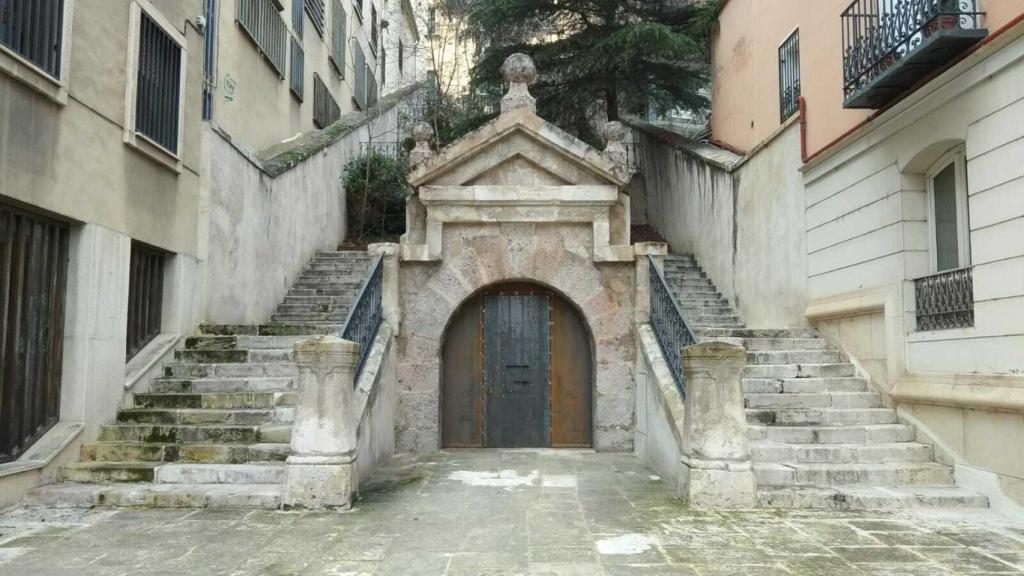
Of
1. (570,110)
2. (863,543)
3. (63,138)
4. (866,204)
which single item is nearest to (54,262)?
(63,138)

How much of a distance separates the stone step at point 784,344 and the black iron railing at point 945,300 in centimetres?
175

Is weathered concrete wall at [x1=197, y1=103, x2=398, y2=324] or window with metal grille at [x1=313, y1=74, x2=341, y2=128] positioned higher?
window with metal grille at [x1=313, y1=74, x2=341, y2=128]

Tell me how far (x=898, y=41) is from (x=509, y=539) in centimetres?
588

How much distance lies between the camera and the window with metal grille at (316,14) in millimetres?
16719

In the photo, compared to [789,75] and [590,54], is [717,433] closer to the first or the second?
[789,75]

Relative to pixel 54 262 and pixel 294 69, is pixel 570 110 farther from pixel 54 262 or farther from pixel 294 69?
pixel 54 262

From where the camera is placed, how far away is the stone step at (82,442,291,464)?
7.06 metres

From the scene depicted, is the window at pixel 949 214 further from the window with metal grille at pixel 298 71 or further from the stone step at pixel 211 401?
the window with metal grille at pixel 298 71

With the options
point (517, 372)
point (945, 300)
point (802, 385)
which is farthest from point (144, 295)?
point (945, 300)

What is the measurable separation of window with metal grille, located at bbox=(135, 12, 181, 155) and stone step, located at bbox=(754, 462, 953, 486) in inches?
285

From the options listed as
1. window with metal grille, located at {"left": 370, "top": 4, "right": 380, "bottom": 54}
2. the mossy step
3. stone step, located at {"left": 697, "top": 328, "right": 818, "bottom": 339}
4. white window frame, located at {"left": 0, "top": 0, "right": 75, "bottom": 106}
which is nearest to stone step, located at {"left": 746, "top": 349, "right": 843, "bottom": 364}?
stone step, located at {"left": 697, "top": 328, "right": 818, "bottom": 339}

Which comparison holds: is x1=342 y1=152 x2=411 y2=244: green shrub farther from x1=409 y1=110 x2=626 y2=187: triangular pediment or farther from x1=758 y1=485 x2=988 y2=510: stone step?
x1=758 y1=485 x2=988 y2=510: stone step

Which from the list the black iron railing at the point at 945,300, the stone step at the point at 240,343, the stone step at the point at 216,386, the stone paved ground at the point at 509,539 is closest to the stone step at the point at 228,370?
the stone step at the point at 216,386

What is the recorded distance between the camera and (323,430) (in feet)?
21.0
